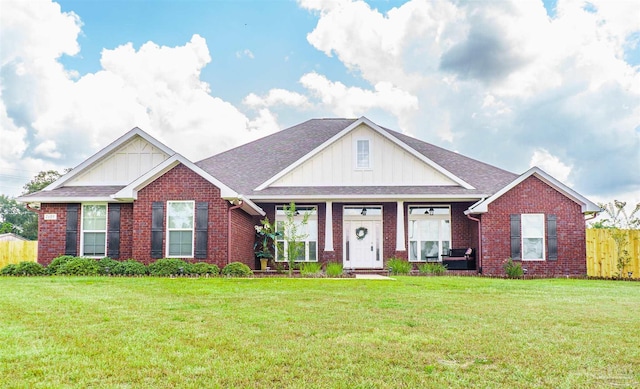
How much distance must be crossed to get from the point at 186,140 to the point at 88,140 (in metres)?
4.21

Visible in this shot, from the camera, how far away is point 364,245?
2244cm

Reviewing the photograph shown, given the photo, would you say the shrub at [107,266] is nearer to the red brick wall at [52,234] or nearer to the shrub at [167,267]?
the shrub at [167,267]

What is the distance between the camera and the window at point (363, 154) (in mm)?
22594

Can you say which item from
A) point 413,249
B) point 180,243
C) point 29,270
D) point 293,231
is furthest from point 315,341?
point 413,249

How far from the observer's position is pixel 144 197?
62.7 ft

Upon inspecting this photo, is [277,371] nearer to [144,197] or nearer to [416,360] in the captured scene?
[416,360]

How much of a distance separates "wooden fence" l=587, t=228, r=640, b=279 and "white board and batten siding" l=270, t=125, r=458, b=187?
543 cm

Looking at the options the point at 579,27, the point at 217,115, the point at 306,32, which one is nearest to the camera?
the point at 579,27

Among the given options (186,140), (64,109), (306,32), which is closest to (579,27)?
(306,32)

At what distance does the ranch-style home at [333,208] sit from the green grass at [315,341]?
8152mm

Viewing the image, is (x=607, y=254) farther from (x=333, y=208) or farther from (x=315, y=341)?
(x=315, y=341)

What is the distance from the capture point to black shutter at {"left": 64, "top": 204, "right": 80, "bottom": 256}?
20.5 m

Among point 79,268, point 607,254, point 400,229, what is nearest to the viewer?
point 79,268

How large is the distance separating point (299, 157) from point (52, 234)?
9.96 m
